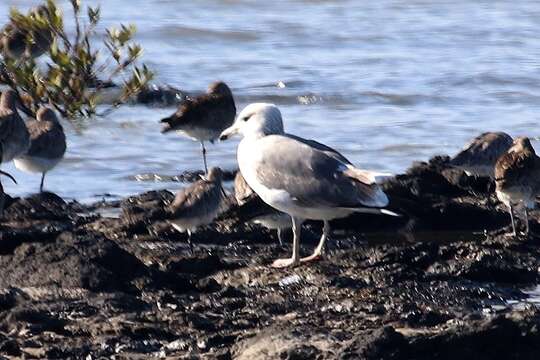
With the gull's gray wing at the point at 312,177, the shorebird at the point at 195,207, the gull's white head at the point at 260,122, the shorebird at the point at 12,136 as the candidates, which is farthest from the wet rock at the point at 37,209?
the gull's gray wing at the point at 312,177

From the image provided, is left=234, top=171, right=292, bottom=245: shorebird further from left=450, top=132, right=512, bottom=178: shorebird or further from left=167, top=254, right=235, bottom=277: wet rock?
left=450, top=132, right=512, bottom=178: shorebird

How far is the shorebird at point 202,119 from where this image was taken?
Answer: 14.3 meters

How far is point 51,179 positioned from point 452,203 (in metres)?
4.09

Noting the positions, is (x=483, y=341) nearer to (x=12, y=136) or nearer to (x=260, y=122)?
(x=260, y=122)

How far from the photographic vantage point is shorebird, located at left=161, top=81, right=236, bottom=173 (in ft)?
46.9

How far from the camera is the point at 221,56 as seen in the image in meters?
22.7

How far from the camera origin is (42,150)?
12.7m

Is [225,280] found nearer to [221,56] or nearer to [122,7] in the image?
[221,56]

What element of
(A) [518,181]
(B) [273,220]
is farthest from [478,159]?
(B) [273,220]

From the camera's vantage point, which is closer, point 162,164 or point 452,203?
point 452,203

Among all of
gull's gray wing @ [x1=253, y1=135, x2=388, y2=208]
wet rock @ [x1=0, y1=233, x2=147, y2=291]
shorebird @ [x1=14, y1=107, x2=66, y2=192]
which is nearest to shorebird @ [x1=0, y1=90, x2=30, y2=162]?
shorebird @ [x1=14, y1=107, x2=66, y2=192]

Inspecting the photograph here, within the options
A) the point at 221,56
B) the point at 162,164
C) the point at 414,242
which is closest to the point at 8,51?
the point at 162,164

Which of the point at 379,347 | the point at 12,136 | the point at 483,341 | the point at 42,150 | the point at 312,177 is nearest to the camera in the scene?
the point at 379,347

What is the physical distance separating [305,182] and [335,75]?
37.7 ft
